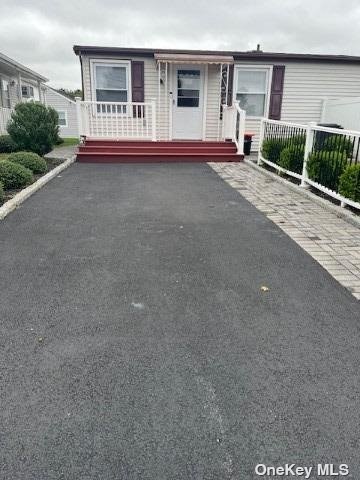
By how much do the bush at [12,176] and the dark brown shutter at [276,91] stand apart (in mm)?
8776

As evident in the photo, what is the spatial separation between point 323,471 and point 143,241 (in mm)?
3159

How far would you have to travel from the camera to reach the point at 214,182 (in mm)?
8047

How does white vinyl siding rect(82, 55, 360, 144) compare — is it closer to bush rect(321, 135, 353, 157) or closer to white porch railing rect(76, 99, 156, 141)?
white porch railing rect(76, 99, 156, 141)

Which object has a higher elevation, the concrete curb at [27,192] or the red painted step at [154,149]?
the red painted step at [154,149]

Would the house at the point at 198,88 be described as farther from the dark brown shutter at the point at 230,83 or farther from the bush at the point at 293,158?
the bush at the point at 293,158

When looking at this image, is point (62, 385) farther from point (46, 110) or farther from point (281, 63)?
point (281, 63)

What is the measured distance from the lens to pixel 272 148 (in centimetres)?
920

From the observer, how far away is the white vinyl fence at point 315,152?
589 cm

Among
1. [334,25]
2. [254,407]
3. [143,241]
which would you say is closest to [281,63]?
[143,241]

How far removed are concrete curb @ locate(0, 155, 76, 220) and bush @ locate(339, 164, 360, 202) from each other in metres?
5.17

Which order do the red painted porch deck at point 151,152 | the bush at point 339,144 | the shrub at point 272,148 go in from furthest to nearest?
the red painted porch deck at point 151,152
the shrub at point 272,148
the bush at point 339,144

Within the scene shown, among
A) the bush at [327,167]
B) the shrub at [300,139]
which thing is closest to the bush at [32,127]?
the shrub at [300,139]

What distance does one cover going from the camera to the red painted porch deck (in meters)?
10.7

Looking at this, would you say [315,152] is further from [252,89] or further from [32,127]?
[32,127]
